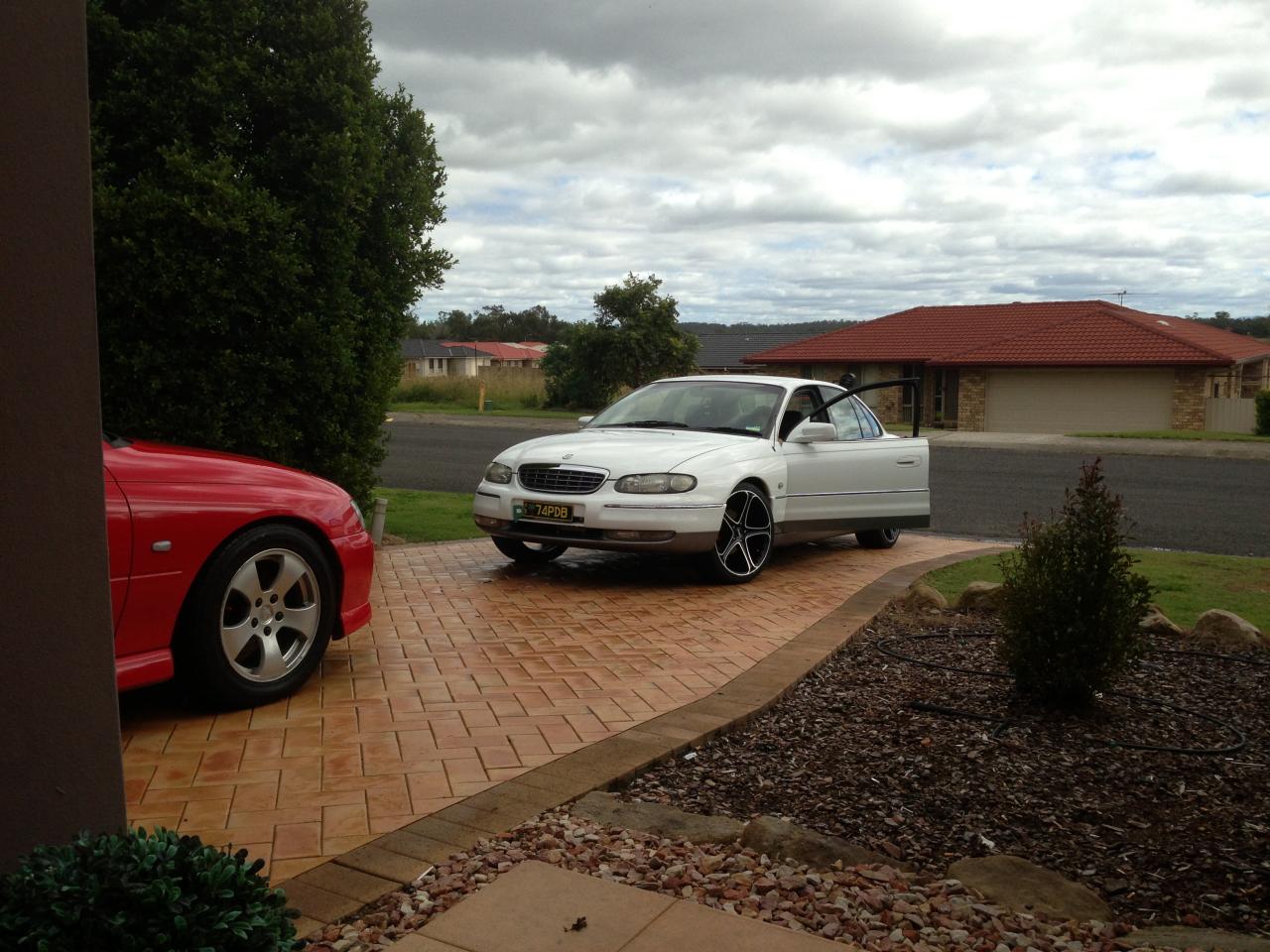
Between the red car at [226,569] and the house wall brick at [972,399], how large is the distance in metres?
37.3

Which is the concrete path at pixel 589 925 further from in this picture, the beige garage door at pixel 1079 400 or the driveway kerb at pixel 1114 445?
the beige garage door at pixel 1079 400

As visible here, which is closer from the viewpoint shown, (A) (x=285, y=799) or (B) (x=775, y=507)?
(A) (x=285, y=799)

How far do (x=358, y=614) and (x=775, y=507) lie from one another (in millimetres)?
3953

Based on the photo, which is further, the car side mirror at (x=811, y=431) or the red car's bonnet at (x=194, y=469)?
the car side mirror at (x=811, y=431)

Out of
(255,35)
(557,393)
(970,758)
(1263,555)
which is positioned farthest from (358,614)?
(557,393)

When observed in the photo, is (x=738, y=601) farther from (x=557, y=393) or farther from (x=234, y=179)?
(x=557, y=393)

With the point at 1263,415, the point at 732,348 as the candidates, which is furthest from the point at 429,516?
the point at 732,348

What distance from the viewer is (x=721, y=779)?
14.2 feet

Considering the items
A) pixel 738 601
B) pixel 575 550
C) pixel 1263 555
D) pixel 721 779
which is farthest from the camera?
pixel 1263 555

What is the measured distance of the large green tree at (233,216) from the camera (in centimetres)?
743

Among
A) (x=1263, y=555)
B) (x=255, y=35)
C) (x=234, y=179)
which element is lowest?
(x=1263, y=555)

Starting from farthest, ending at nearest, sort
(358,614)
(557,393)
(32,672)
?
(557,393) < (358,614) < (32,672)

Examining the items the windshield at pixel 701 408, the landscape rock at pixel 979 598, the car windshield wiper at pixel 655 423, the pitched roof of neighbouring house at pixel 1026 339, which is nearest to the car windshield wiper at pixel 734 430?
the windshield at pixel 701 408

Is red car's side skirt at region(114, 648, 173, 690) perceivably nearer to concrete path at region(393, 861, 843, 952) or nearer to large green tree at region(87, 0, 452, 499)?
concrete path at region(393, 861, 843, 952)
